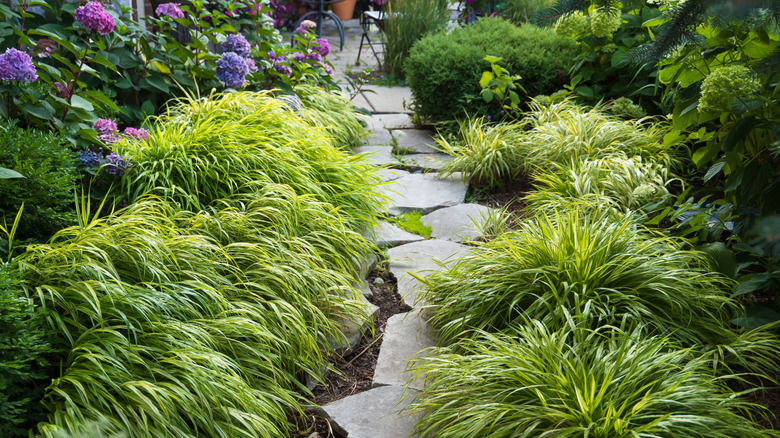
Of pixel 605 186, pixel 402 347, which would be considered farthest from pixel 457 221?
pixel 402 347

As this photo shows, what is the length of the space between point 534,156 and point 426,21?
3.30 meters

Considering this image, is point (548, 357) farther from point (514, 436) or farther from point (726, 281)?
point (726, 281)

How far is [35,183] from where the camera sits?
2205 millimetres

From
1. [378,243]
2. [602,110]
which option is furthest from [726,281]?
[602,110]

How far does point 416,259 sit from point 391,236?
273 millimetres

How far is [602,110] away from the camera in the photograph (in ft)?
13.5

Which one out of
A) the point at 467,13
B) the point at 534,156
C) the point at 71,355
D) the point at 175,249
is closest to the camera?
the point at 71,355

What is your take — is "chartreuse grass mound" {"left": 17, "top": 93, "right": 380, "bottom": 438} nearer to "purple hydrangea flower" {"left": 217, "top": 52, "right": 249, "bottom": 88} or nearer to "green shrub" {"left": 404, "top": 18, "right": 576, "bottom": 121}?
"purple hydrangea flower" {"left": 217, "top": 52, "right": 249, "bottom": 88}

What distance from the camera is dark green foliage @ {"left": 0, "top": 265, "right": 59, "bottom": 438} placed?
154cm

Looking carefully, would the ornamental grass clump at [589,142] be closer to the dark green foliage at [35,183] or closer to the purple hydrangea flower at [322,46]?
the purple hydrangea flower at [322,46]

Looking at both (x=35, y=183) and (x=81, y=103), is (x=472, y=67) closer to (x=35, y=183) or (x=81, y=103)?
(x=81, y=103)

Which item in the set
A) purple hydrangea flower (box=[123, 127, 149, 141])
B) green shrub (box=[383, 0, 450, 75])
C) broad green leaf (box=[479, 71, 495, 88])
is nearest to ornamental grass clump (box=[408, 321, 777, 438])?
purple hydrangea flower (box=[123, 127, 149, 141])

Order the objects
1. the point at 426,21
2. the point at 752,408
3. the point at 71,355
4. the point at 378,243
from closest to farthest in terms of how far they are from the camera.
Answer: the point at 71,355, the point at 752,408, the point at 378,243, the point at 426,21

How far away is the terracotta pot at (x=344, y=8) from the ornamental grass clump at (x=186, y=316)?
24.9ft
